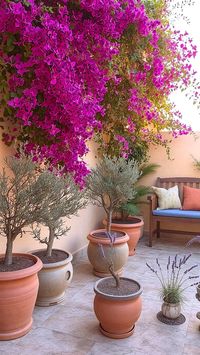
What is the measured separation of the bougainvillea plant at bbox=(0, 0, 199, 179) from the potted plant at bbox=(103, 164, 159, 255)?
142cm

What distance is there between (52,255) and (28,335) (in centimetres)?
76

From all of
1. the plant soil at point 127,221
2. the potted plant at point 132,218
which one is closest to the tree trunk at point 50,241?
the potted plant at point 132,218

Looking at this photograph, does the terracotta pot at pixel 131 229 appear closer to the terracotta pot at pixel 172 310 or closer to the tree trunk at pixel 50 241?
the tree trunk at pixel 50 241

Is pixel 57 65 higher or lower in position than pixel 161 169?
higher

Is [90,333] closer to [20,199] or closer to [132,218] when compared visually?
[20,199]

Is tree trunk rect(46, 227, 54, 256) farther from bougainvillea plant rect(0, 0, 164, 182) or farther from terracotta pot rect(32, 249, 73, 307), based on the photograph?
bougainvillea plant rect(0, 0, 164, 182)

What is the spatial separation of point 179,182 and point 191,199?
18.4 inches

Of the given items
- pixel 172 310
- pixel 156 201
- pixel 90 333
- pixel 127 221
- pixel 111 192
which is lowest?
pixel 90 333

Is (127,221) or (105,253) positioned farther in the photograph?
(127,221)

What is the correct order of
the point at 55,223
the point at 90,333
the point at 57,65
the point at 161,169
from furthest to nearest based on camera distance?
the point at 161,169 < the point at 55,223 < the point at 90,333 < the point at 57,65

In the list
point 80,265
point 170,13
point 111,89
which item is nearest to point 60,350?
point 80,265

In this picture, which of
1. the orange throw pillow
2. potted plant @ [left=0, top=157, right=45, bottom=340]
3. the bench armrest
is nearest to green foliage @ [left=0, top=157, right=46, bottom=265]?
potted plant @ [left=0, top=157, right=45, bottom=340]

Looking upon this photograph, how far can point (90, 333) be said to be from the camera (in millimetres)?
2260

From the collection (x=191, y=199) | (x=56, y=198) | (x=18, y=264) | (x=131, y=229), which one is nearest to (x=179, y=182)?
(x=191, y=199)
